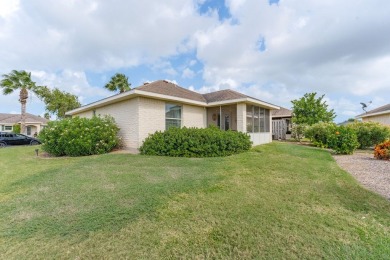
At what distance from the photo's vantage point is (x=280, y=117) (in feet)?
79.8

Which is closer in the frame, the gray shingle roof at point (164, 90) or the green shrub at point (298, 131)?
the gray shingle roof at point (164, 90)

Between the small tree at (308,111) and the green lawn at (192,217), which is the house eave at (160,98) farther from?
the small tree at (308,111)

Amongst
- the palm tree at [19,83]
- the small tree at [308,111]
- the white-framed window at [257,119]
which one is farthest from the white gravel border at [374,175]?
the palm tree at [19,83]

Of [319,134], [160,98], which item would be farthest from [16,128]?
[319,134]

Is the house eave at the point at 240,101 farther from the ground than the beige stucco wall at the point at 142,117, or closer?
farther from the ground

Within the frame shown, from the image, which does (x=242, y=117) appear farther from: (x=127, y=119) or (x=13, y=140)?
(x=13, y=140)

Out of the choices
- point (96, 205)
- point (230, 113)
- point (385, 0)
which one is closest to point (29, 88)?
point (230, 113)

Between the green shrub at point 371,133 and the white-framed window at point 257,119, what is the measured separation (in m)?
5.26

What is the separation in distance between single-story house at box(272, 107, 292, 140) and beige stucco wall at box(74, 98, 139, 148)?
16.8 meters

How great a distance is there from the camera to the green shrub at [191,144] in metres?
9.05

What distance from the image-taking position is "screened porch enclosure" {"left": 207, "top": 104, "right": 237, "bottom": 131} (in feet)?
45.4

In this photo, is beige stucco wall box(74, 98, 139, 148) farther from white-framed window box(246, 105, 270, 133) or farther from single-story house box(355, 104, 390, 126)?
single-story house box(355, 104, 390, 126)

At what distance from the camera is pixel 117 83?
25.6m

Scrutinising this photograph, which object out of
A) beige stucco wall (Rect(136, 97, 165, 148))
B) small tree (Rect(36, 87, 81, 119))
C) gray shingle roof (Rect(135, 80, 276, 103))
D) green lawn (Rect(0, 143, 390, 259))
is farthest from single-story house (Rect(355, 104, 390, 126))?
small tree (Rect(36, 87, 81, 119))
